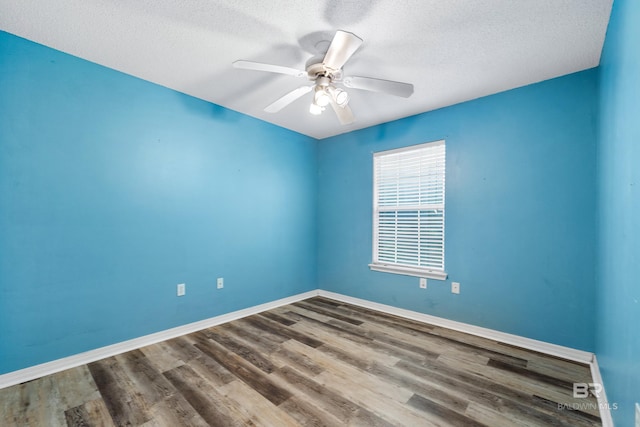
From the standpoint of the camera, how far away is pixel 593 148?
2166 mm

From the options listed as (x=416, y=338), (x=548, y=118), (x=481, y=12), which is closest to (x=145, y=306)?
(x=416, y=338)

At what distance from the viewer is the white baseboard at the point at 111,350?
6.16 feet

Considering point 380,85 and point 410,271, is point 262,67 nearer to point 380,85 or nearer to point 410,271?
point 380,85

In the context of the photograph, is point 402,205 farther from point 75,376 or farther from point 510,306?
point 75,376

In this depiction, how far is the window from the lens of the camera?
3.06m

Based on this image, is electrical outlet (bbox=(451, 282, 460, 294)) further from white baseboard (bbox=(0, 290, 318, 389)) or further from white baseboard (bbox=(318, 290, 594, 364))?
white baseboard (bbox=(0, 290, 318, 389))

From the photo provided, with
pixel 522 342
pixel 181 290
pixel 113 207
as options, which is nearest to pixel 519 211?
pixel 522 342

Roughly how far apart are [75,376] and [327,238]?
302 centimetres

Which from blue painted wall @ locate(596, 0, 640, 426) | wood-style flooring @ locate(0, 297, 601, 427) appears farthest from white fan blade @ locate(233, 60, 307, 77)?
wood-style flooring @ locate(0, 297, 601, 427)

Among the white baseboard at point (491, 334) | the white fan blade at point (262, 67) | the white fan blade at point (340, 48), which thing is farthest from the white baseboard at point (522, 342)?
the white fan blade at point (262, 67)

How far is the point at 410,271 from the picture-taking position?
3.20 metres

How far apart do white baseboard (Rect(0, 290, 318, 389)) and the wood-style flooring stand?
0.08 metres

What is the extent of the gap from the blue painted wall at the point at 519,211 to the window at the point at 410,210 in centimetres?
11

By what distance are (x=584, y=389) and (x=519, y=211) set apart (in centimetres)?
141
